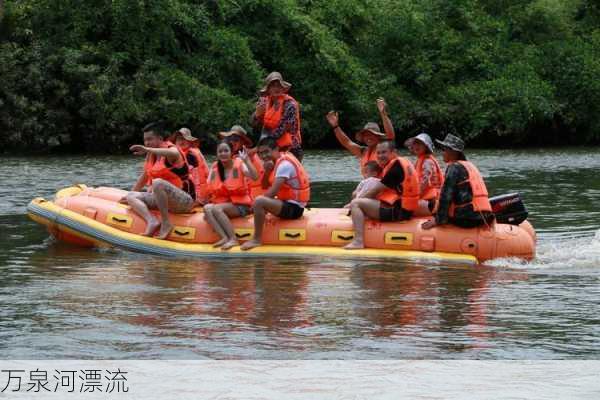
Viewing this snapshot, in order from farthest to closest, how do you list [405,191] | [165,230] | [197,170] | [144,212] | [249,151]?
[197,170] < [249,151] < [144,212] < [165,230] < [405,191]

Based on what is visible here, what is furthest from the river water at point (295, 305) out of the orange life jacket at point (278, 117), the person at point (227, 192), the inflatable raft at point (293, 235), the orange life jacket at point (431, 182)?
the orange life jacket at point (278, 117)

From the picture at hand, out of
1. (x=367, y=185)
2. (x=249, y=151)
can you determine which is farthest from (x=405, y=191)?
(x=249, y=151)

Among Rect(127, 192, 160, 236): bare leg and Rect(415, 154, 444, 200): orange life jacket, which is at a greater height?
Rect(415, 154, 444, 200): orange life jacket

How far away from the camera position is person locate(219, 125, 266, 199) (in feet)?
33.2

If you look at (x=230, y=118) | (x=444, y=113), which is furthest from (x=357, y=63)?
(x=230, y=118)

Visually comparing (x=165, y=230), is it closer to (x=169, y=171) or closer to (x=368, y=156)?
(x=169, y=171)

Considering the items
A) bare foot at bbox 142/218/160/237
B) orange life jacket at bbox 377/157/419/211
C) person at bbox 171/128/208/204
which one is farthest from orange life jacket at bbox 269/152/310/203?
bare foot at bbox 142/218/160/237

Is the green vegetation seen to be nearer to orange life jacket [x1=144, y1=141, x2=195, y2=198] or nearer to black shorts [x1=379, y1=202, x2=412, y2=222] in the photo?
orange life jacket [x1=144, y1=141, x2=195, y2=198]

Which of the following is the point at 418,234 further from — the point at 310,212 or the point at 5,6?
the point at 5,6

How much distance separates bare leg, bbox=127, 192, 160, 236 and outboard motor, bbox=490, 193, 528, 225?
3027mm

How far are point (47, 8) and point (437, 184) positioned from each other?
17.3m

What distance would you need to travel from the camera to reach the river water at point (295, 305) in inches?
239

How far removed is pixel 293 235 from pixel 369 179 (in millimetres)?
825

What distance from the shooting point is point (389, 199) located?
9.59 meters
